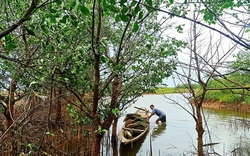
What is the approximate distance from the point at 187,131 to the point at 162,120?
2553 mm

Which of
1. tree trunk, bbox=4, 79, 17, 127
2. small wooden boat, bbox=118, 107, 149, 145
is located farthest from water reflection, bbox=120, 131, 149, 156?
tree trunk, bbox=4, 79, 17, 127

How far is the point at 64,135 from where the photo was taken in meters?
6.61

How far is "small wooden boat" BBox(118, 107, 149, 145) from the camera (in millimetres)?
9062

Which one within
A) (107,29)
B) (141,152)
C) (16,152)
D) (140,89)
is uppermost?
(107,29)

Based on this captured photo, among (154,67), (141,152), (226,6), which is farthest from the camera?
(141,152)

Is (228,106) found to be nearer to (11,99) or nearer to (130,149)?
(130,149)

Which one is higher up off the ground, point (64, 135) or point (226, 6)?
point (226, 6)

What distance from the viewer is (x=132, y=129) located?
388 inches

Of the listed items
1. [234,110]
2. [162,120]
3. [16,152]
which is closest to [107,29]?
[16,152]

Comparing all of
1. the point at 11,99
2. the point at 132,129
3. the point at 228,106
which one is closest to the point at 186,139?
the point at 132,129

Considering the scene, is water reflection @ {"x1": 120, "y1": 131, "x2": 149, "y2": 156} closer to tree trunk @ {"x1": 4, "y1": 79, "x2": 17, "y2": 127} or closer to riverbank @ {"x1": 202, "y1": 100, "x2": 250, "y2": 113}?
tree trunk @ {"x1": 4, "y1": 79, "x2": 17, "y2": 127}

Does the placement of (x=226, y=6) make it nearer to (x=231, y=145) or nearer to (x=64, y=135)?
(x=64, y=135)

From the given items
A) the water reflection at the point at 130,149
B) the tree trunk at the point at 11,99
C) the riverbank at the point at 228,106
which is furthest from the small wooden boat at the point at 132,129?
the riverbank at the point at 228,106

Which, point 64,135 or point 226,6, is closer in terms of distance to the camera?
point 226,6
